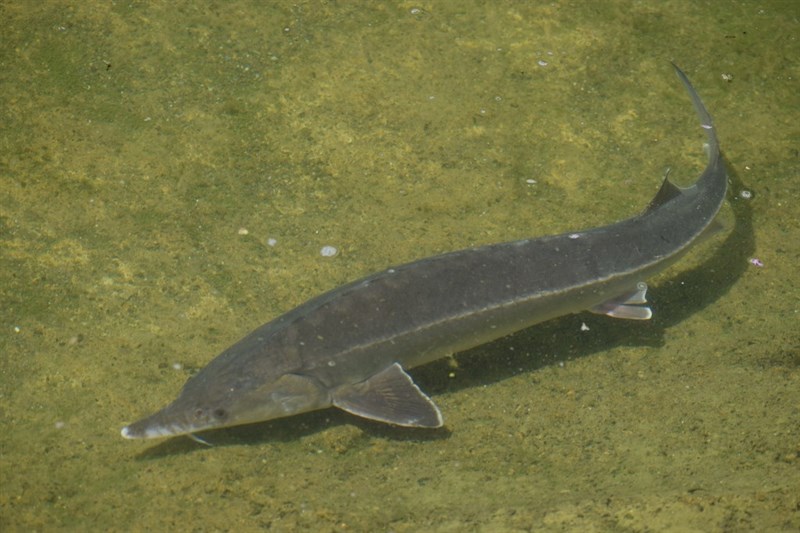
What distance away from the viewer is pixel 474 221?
5.77m

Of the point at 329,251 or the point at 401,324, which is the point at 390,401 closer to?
the point at 401,324

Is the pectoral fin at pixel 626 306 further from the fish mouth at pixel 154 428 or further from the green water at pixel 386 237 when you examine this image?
the fish mouth at pixel 154 428

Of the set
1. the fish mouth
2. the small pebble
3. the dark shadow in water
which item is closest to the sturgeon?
the fish mouth

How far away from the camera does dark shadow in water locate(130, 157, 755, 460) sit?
4.36 metres

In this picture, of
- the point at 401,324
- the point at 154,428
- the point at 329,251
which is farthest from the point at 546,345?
the point at 154,428

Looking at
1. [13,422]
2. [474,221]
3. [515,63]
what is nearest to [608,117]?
[515,63]

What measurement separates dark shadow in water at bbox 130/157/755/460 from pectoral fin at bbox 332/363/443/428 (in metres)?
0.20

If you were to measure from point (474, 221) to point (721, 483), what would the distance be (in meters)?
2.53

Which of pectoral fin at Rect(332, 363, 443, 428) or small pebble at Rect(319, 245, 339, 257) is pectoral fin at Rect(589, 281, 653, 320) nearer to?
pectoral fin at Rect(332, 363, 443, 428)

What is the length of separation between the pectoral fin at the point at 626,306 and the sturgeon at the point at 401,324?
A: 4cm

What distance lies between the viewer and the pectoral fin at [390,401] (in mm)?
4227

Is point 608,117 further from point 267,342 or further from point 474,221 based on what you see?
point 267,342

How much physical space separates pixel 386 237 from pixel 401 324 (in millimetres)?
1282

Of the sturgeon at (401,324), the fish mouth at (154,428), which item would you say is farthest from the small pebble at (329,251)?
the fish mouth at (154,428)
